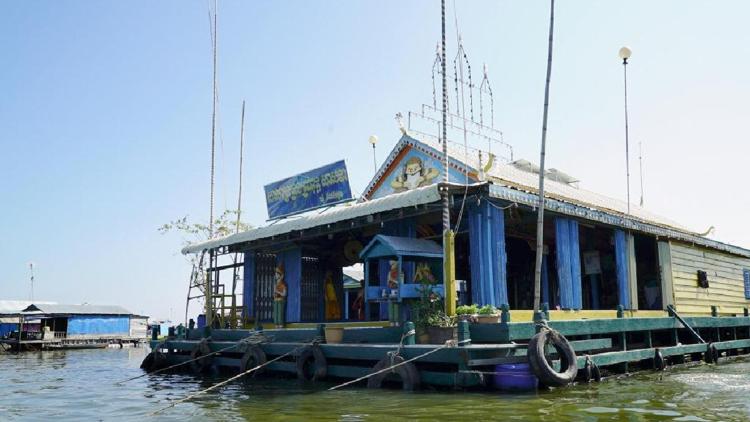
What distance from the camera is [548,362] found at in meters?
11.4

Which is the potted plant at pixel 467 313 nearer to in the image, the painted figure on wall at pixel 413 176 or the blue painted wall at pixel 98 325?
the painted figure on wall at pixel 413 176

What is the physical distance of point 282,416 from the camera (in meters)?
9.41

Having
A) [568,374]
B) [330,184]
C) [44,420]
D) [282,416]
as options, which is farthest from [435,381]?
[330,184]

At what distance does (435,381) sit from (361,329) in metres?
2.65

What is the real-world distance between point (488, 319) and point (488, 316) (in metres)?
0.06

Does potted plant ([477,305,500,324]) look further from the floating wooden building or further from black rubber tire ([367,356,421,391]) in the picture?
black rubber tire ([367,356,421,391])

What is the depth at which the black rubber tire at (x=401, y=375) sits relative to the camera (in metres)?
11.6

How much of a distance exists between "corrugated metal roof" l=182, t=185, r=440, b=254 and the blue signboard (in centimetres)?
55

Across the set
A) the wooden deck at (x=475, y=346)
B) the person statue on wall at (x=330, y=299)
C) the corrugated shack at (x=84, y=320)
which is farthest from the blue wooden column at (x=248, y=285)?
the corrugated shack at (x=84, y=320)

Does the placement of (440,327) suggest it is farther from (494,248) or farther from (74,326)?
(74,326)

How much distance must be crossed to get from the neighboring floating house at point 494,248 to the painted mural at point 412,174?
5cm

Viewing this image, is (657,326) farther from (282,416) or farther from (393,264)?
(282,416)

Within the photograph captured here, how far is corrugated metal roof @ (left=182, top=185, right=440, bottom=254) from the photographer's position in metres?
13.5

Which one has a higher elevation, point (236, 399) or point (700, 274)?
point (700, 274)
